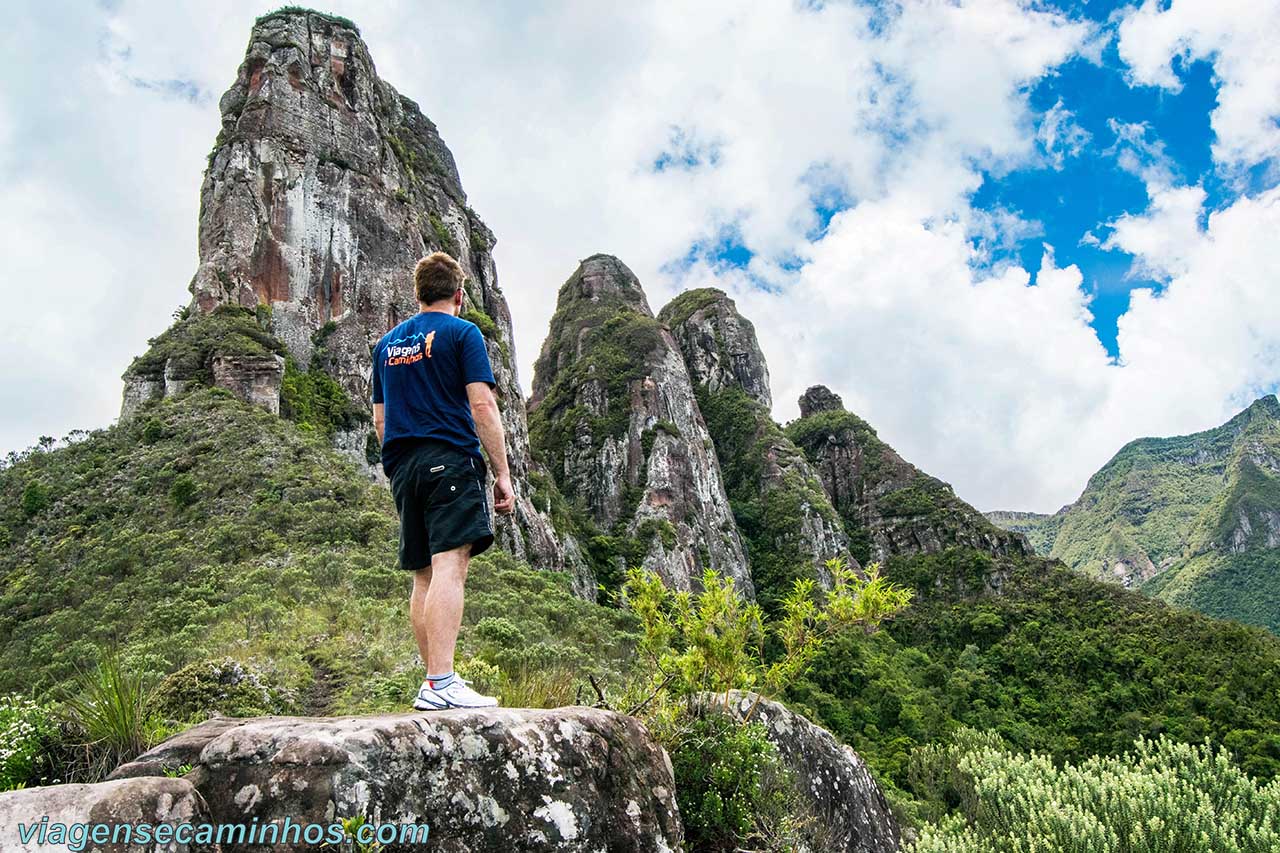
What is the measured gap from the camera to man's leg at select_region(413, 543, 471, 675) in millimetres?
3766

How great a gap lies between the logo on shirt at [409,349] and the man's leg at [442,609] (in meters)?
1.24

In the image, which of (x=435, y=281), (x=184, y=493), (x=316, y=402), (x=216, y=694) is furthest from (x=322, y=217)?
(x=435, y=281)

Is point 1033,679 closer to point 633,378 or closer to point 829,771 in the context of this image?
point 633,378

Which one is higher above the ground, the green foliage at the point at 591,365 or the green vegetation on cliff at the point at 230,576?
the green foliage at the point at 591,365

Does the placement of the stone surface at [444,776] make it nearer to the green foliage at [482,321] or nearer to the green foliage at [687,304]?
the green foliage at [482,321]

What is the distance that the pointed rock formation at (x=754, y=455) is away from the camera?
74.3 m

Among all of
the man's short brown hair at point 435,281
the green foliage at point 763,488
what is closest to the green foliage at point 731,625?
the man's short brown hair at point 435,281

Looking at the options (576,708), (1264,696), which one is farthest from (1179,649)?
(576,708)

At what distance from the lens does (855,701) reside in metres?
46.7

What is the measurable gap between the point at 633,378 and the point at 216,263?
154 ft

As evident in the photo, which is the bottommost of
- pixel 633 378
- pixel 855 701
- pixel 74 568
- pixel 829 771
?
pixel 855 701

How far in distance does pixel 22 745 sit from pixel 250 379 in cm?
2869

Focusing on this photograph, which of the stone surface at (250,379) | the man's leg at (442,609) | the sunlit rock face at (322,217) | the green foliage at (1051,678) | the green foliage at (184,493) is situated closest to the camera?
the man's leg at (442,609)

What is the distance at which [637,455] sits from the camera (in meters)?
71.2
